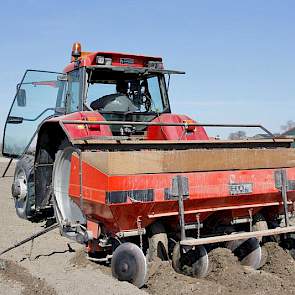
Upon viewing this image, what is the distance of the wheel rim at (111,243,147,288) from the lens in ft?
14.4

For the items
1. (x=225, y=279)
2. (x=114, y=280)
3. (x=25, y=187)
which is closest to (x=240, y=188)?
(x=225, y=279)

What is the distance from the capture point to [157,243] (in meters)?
4.82

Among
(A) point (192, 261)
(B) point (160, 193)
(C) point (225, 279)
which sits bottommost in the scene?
(C) point (225, 279)

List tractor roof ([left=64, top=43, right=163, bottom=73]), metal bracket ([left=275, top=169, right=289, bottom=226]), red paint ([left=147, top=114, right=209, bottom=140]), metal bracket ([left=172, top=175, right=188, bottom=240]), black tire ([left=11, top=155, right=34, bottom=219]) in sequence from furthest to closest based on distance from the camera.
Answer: black tire ([left=11, top=155, right=34, bottom=219]) < tractor roof ([left=64, top=43, right=163, bottom=73]) < red paint ([left=147, top=114, right=209, bottom=140]) < metal bracket ([left=275, top=169, right=289, bottom=226]) < metal bracket ([left=172, top=175, right=188, bottom=240])

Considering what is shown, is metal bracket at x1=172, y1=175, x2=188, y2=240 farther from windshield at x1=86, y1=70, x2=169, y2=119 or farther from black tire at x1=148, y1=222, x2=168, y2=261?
windshield at x1=86, y1=70, x2=169, y2=119

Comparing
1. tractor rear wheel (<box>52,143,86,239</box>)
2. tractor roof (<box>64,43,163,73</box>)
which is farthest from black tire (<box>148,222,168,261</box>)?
tractor roof (<box>64,43,163,73</box>)

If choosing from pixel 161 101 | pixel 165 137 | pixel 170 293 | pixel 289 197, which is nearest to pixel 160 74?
pixel 161 101

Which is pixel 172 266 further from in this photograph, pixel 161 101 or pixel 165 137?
pixel 161 101

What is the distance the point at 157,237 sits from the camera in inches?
190

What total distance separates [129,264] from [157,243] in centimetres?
45

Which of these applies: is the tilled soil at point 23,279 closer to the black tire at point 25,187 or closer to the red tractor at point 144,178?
the red tractor at point 144,178

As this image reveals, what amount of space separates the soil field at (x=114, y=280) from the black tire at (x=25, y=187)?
1.00 metres

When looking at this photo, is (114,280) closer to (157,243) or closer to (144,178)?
(157,243)

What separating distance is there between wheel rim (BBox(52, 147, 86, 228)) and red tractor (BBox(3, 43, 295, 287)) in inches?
0.5
